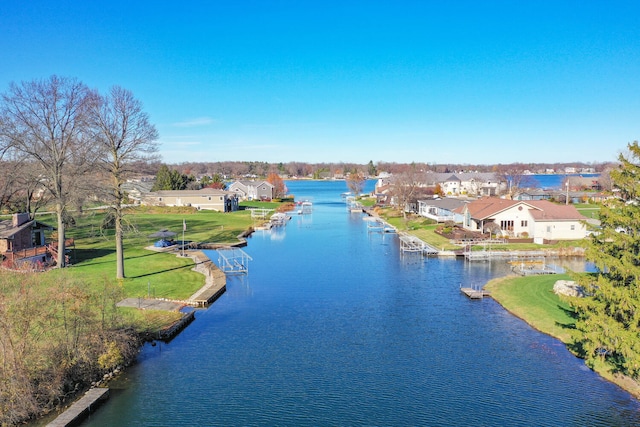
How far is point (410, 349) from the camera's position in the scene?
77.4ft

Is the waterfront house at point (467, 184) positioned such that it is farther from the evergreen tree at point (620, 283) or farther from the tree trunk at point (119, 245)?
the evergreen tree at point (620, 283)

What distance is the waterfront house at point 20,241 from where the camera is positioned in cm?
3691

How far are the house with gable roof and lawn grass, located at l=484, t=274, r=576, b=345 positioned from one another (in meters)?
17.9

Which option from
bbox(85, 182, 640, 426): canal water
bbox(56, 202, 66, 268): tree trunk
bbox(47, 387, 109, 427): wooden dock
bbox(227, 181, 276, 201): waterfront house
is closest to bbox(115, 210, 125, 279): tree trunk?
bbox(56, 202, 66, 268): tree trunk

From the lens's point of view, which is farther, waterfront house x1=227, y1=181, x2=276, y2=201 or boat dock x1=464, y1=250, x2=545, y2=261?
waterfront house x1=227, y1=181, x2=276, y2=201

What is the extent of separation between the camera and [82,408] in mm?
17375

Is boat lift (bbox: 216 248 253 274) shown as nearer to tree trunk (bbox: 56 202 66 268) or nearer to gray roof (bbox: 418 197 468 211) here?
tree trunk (bbox: 56 202 66 268)

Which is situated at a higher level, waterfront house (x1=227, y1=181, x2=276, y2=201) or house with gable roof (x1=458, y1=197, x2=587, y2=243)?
waterfront house (x1=227, y1=181, x2=276, y2=201)

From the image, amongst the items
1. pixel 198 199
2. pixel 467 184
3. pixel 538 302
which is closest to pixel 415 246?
pixel 538 302

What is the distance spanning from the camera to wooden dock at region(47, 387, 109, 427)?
16516 millimetres

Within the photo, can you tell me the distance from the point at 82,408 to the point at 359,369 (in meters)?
11.3

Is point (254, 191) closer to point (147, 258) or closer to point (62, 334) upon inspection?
point (147, 258)

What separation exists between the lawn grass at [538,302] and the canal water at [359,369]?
91cm

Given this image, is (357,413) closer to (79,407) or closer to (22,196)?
(79,407)
